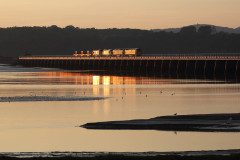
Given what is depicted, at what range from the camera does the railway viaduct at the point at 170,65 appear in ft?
408

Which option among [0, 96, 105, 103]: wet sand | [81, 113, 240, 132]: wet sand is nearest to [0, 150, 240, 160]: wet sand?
[81, 113, 240, 132]: wet sand

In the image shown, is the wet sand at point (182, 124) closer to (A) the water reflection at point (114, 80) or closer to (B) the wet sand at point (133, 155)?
(B) the wet sand at point (133, 155)

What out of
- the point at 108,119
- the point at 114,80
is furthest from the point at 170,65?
the point at 108,119

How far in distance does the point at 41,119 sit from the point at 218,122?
10415mm

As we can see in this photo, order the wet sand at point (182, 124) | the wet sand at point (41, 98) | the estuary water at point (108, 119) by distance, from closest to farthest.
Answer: the estuary water at point (108, 119) < the wet sand at point (182, 124) < the wet sand at point (41, 98)

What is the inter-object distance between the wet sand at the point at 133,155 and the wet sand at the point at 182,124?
9.37 metres

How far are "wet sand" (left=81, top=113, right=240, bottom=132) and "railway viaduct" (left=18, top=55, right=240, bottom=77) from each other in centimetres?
7413


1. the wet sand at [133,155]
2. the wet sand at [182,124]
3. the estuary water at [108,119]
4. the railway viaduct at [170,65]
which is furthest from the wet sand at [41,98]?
the railway viaduct at [170,65]

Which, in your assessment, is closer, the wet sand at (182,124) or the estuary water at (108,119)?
the estuary water at (108,119)

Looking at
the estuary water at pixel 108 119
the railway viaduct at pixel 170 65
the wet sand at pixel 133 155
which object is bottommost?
the railway viaduct at pixel 170 65

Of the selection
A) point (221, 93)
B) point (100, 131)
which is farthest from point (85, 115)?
point (221, 93)

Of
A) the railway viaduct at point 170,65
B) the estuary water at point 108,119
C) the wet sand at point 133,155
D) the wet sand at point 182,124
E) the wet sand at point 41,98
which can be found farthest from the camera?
the railway viaduct at point 170,65

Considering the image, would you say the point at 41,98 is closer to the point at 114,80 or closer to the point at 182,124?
the point at 182,124

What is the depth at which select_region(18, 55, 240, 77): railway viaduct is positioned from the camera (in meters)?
124
